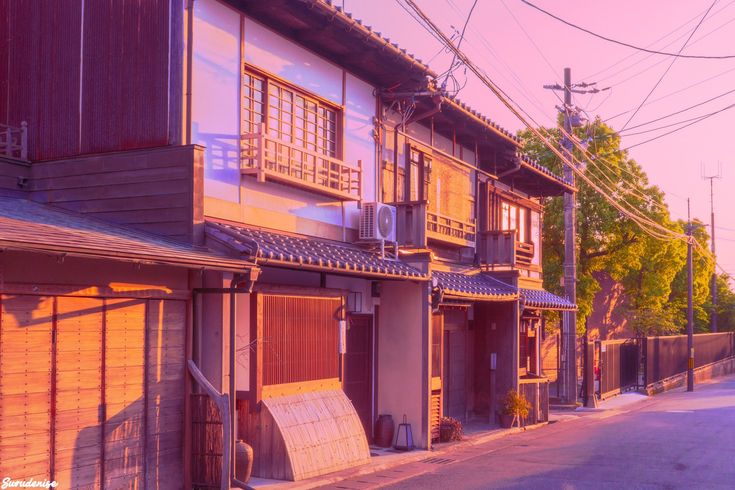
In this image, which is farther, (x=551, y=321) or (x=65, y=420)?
(x=551, y=321)

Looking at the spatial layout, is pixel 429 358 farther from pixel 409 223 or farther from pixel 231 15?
pixel 231 15

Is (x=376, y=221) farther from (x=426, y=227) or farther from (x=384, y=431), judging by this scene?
(x=384, y=431)

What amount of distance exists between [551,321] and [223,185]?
26.9 metres

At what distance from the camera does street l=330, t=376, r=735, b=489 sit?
13.0 metres

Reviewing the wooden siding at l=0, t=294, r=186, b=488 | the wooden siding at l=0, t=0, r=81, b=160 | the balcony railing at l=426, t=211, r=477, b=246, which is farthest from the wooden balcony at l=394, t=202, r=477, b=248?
the wooden siding at l=0, t=0, r=81, b=160

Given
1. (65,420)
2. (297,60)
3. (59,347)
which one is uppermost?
(297,60)

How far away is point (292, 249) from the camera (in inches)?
510

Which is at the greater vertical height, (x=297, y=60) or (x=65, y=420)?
(x=297, y=60)

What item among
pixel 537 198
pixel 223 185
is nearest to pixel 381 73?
pixel 223 185

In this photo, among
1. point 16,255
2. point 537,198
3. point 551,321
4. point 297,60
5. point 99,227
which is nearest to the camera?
point 16,255

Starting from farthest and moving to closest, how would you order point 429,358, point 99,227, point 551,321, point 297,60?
point 551,321 < point 429,358 < point 297,60 < point 99,227

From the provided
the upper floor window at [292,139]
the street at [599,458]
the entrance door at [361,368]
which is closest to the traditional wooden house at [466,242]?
the entrance door at [361,368]

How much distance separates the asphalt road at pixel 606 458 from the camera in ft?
42.7

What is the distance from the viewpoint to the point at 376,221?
16.3 metres
